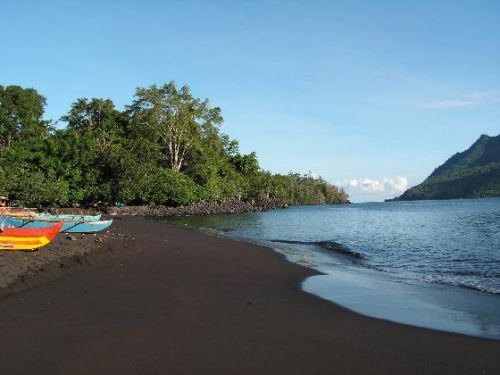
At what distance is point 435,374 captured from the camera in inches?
224

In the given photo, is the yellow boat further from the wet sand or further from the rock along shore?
the rock along shore

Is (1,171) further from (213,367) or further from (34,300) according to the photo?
(213,367)

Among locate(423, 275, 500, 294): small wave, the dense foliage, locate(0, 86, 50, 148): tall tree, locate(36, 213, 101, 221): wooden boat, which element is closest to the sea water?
locate(423, 275, 500, 294): small wave

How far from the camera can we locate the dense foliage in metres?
45.4

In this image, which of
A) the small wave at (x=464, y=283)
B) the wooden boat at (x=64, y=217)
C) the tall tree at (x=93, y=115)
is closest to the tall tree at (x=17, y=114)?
the tall tree at (x=93, y=115)

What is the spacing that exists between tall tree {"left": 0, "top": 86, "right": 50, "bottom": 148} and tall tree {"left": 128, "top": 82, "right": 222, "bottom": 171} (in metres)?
15.2

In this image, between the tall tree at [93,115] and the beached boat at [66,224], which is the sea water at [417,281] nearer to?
the beached boat at [66,224]

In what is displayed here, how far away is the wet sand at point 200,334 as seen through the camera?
586cm

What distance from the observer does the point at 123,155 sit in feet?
161

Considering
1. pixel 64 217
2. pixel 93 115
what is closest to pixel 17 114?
pixel 93 115

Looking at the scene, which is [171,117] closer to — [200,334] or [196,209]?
[196,209]

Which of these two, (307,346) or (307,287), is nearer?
(307,346)

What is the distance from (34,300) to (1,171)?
3599 cm

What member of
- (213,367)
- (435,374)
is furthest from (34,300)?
(435,374)
